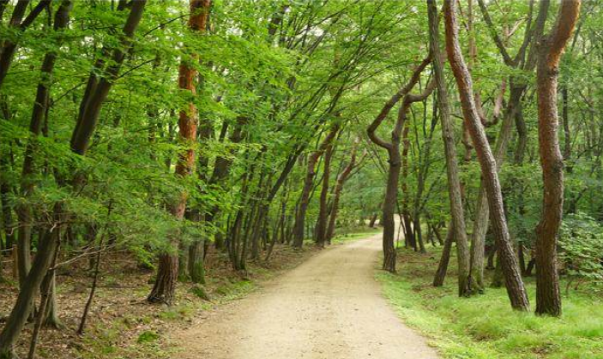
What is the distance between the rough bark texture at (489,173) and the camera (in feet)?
31.0

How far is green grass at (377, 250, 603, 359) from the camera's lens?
7012mm

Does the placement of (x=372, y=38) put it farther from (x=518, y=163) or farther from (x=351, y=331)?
(x=351, y=331)

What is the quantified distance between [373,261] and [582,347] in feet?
50.2

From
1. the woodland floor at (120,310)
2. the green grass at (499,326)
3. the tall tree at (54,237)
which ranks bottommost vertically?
the woodland floor at (120,310)

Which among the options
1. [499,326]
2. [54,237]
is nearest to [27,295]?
[54,237]

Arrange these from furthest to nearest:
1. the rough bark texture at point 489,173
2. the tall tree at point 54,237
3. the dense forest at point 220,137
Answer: the rough bark texture at point 489,173, the dense forest at point 220,137, the tall tree at point 54,237

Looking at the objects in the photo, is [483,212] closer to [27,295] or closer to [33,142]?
[27,295]

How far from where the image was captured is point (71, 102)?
8.55 meters

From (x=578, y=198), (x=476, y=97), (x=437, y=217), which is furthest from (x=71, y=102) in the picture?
(x=437, y=217)

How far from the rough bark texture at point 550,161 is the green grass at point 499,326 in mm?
Answer: 582

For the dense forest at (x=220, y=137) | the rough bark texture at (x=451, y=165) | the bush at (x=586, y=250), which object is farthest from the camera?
the rough bark texture at (x=451, y=165)

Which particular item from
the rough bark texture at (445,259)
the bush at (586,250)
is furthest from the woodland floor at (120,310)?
the bush at (586,250)

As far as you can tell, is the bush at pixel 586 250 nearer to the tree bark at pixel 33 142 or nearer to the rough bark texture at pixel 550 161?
the rough bark texture at pixel 550 161

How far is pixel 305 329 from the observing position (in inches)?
334
